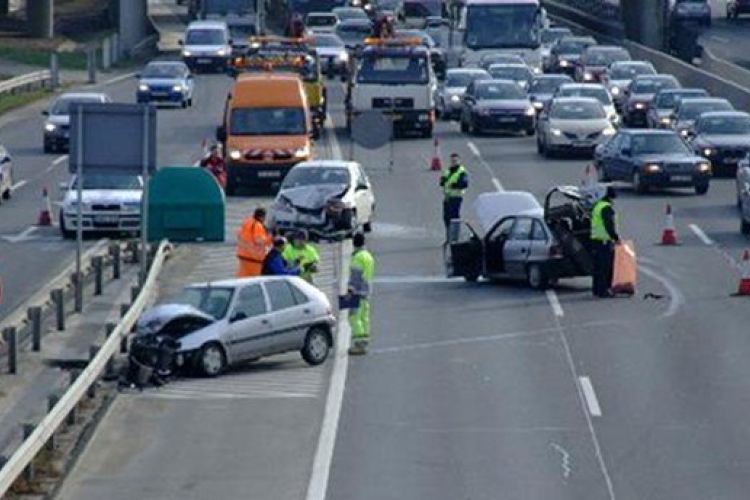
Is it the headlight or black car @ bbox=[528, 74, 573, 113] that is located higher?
the headlight

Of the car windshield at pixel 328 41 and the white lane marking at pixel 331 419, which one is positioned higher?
the white lane marking at pixel 331 419

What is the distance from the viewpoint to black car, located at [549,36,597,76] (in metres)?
83.1

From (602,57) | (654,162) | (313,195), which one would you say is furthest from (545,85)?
(313,195)

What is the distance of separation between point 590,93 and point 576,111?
4789 mm

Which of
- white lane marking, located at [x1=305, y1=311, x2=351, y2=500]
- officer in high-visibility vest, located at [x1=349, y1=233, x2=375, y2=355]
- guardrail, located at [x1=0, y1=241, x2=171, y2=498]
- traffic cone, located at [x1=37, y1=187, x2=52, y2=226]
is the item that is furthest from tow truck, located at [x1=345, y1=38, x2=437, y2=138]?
officer in high-visibility vest, located at [x1=349, y1=233, x2=375, y2=355]

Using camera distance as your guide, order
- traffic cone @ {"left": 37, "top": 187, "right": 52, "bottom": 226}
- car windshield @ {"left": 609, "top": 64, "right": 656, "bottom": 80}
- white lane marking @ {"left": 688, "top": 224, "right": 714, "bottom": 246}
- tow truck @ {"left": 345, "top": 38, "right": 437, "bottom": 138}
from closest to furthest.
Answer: white lane marking @ {"left": 688, "top": 224, "right": 714, "bottom": 246}
traffic cone @ {"left": 37, "top": 187, "right": 52, "bottom": 226}
tow truck @ {"left": 345, "top": 38, "right": 437, "bottom": 138}
car windshield @ {"left": 609, "top": 64, "right": 656, "bottom": 80}

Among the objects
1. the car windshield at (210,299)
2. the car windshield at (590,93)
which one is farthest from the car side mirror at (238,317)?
the car windshield at (590,93)

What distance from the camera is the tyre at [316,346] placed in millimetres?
31531

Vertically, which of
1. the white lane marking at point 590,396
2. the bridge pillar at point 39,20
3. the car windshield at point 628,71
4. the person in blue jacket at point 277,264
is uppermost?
the person in blue jacket at point 277,264

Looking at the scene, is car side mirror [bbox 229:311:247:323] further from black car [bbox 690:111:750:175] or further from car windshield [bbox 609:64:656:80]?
car windshield [bbox 609:64:656:80]

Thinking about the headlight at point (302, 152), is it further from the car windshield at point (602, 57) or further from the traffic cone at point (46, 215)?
the car windshield at point (602, 57)

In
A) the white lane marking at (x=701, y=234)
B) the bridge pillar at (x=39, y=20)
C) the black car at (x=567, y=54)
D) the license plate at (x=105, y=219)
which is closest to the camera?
the white lane marking at (x=701, y=234)

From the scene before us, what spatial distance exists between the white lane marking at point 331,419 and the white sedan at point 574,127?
24071mm

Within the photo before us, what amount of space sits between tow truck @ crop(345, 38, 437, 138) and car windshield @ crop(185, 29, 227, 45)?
1005 inches
